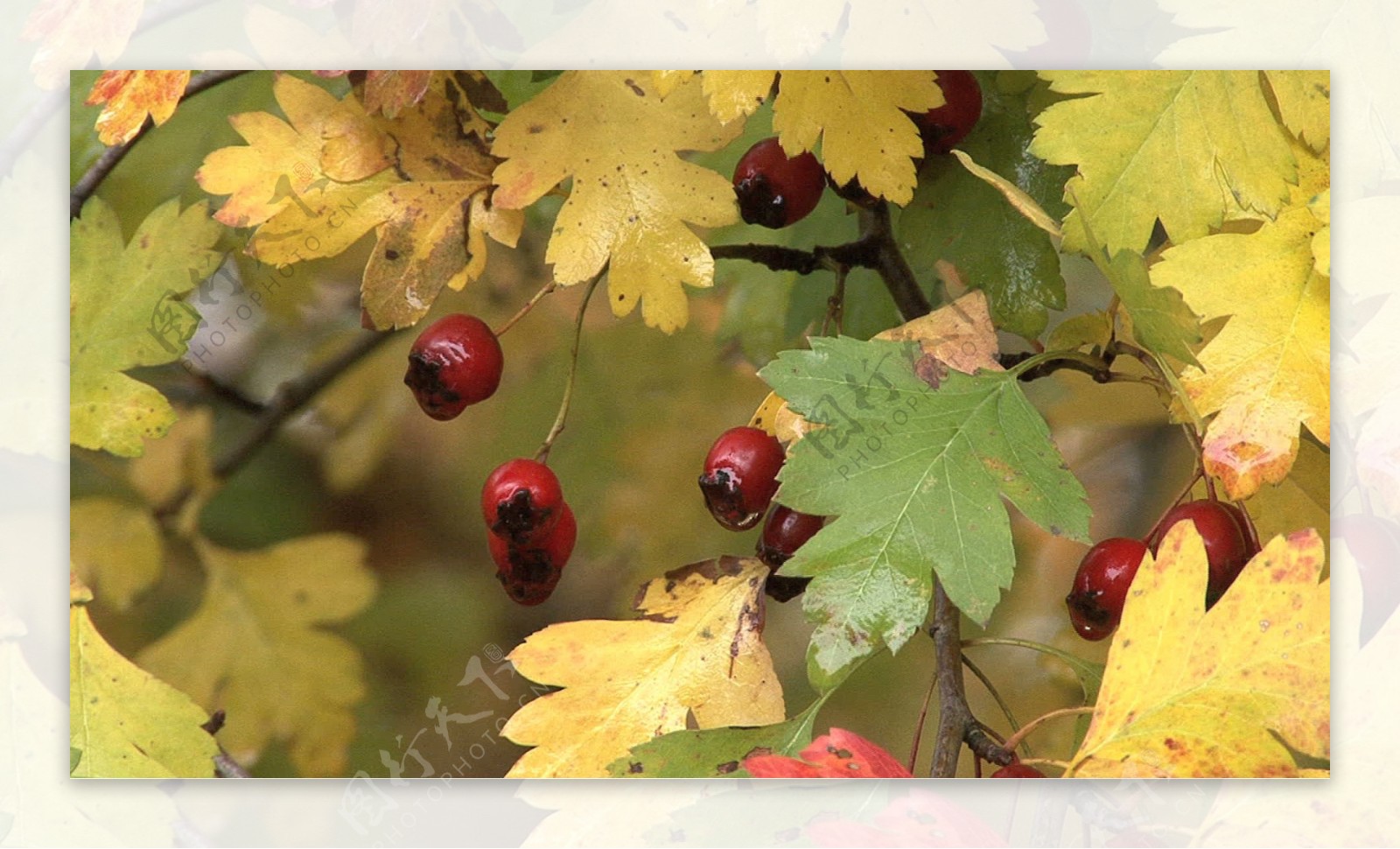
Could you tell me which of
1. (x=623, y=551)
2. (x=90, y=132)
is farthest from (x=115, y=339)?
(x=623, y=551)

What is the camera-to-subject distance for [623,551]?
43.3 inches

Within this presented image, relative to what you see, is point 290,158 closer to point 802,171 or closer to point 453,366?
point 453,366

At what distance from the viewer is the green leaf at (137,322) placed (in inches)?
43.6

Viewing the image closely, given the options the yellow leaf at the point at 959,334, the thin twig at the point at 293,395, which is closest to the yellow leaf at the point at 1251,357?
the yellow leaf at the point at 959,334

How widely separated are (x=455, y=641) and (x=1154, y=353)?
1.84ft

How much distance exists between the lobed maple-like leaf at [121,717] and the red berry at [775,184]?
0.57 meters

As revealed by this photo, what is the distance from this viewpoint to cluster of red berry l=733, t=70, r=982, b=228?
1.08 meters

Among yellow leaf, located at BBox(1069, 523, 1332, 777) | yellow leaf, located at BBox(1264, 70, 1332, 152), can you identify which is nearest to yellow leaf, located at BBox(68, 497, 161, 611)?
yellow leaf, located at BBox(1069, 523, 1332, 777)

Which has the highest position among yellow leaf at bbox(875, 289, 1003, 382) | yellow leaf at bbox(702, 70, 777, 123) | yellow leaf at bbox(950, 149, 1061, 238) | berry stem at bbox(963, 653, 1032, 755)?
yellow leaf at bbox(702, 70, 777, 123)

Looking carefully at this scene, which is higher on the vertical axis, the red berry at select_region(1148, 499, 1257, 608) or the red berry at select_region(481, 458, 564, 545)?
the red berry at select_region(481, 458, 564, 545)

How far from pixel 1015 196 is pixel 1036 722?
0.39 metres

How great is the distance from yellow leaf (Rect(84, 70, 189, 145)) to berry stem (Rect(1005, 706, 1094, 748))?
0.79 metres

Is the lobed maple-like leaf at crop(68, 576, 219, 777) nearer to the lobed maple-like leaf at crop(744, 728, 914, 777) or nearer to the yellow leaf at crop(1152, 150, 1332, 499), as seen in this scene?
the lobed maple-like leaf at crop(744, 728, 914, 777)

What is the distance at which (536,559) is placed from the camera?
3.59 ft
